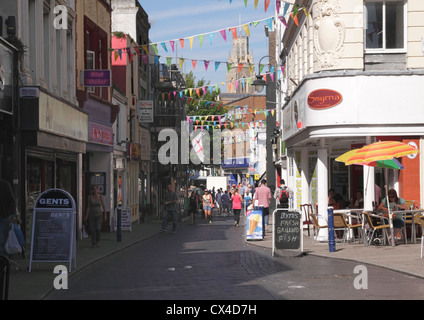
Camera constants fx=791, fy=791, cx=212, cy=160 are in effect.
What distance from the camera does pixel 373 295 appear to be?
447 inches

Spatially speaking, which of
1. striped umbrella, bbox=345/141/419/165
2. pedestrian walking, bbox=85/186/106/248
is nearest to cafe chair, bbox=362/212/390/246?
striped umbrella, bbox=345/141/419/165

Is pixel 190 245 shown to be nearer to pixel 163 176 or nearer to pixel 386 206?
pixel 386 206

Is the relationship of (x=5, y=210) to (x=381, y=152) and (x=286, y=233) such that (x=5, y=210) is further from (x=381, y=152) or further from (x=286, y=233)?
(x=381, y=152)

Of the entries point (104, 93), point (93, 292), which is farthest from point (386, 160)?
point (104, 93)

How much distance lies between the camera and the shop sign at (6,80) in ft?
57.3

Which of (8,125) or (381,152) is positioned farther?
(381,152)

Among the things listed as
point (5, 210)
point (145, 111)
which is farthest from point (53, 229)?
point (145, 111)

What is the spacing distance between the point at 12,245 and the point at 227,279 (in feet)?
12.3

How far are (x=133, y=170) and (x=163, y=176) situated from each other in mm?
12696

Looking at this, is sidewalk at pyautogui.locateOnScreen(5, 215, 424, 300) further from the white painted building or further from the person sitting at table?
the white painted building

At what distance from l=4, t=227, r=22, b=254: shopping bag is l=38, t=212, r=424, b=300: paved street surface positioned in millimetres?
1136

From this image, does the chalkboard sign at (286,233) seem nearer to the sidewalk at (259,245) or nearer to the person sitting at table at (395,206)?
the sidewalk at (259,245)

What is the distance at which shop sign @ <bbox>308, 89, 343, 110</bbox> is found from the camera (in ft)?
73.9

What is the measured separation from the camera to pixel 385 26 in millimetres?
22844
